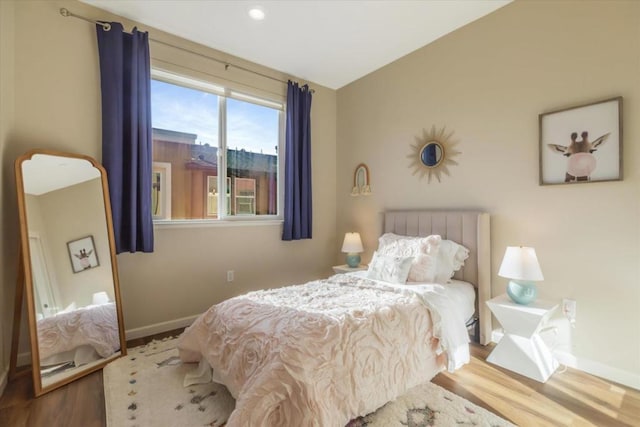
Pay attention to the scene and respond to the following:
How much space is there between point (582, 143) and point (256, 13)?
9.07 feet

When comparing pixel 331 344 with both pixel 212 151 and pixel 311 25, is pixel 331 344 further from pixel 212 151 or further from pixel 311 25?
pixel 311 25

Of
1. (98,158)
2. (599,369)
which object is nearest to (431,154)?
(599,369)

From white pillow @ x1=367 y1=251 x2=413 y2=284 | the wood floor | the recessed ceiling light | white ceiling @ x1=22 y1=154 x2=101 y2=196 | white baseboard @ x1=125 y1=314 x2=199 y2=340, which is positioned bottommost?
the wood floor

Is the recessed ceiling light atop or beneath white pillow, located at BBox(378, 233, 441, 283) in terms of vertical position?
atop

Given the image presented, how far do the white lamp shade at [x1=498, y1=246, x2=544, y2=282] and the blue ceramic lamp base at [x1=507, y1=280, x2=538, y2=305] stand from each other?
100mm

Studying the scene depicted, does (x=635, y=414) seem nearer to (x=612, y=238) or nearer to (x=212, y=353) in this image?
(x=612, y=238)

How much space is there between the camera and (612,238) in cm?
204

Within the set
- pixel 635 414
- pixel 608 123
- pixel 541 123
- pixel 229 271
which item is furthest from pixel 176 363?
pixel 608 123

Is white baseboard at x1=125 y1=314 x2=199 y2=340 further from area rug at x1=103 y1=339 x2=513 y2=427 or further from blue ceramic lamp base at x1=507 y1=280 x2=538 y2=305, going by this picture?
blue ceramic lamp base at x1=507 y1=280 x2=538 y2=305

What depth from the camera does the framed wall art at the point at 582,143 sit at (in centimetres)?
203

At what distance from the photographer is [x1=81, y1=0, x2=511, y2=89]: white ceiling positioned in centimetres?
252

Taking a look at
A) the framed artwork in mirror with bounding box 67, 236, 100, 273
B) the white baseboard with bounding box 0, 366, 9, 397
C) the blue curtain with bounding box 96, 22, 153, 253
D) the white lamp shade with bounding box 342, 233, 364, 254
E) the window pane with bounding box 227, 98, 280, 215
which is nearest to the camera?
the white baseboard with bounding box 0, 366, 9, 397

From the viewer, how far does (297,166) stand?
3.73m

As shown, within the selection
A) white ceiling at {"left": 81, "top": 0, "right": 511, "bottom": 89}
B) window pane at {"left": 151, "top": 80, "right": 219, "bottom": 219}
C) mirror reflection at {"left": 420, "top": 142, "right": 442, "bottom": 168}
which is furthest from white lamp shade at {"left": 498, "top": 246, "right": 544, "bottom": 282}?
window pane at {"left": 151, "top": 80, "right": 219, "bottom": 219}
